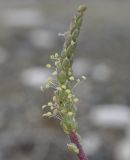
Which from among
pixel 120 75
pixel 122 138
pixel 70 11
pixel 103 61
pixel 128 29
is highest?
pixel 70 11

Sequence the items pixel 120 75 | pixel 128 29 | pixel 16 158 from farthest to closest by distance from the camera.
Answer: pixel 128 29
pixel 120 75
pixel 16 158

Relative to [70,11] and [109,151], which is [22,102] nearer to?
[109,151]

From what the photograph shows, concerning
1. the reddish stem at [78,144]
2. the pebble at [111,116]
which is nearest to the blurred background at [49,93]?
the pebble at [111,116]

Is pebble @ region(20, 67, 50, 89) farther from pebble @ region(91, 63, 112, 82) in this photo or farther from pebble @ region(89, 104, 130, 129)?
pebble @ region(89, 104, 130, 129)

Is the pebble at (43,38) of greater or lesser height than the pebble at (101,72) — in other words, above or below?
above

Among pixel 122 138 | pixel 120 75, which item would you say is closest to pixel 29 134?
pixel 122 138

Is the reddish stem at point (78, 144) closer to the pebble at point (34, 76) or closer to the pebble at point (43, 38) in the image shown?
the pebble at point (34, 76)

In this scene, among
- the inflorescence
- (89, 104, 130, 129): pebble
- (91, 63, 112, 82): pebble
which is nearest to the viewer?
the inflorescence

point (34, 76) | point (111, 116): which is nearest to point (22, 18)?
point (34, 76)

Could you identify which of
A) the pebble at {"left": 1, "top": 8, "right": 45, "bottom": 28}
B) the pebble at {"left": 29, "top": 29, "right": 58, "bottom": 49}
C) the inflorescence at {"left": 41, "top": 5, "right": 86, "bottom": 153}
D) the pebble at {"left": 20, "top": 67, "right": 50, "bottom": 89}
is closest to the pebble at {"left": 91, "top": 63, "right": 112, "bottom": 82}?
the pebble at {"left": 20, "top": 67, "right": 50, "bottom": 89}
